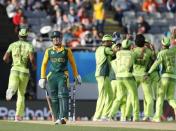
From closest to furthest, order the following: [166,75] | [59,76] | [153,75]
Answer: [59,76], [166,75], [153,75]

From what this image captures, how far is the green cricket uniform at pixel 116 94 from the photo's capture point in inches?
901

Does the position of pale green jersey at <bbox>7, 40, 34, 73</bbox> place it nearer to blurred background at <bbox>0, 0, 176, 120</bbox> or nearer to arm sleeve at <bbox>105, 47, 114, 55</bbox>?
arm sleeve at <bbox>105, 47, 114, 55</bbox>

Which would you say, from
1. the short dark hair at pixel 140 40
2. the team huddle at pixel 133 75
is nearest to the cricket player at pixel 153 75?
the team huddle at pixel 133 75

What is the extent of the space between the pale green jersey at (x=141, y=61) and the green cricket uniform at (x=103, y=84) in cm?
69

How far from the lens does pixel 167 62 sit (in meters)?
22.5

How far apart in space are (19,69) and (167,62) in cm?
360

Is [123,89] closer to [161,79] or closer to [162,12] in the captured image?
[161,79]

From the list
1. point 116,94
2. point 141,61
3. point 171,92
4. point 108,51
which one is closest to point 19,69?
point 108,51

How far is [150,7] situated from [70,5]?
345 cm

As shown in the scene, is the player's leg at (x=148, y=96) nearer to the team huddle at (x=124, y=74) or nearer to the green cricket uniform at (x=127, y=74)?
the team huddle at (x=124, y=74)

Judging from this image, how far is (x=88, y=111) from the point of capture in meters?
28.0

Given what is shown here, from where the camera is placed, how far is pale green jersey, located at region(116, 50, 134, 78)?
2252cm

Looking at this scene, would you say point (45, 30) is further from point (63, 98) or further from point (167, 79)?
point (63, 98)

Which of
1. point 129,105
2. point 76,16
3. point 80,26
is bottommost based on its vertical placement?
point 129,105
